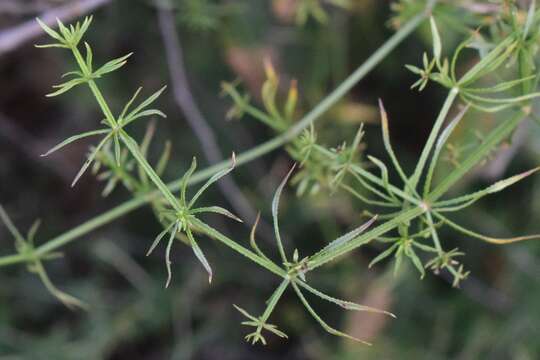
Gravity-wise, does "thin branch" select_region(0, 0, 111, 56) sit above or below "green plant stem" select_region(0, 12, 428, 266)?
above

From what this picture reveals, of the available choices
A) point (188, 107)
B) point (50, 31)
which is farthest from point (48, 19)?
point (50, 31)

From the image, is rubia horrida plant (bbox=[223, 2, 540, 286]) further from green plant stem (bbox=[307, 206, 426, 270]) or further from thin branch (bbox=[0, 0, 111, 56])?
thin branch (bbox=[0, 0, 111, 56])

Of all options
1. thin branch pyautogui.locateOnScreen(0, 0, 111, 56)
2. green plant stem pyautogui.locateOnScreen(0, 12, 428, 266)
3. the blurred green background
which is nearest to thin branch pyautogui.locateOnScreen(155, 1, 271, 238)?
the blurred green background

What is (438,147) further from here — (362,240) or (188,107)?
(188,107)

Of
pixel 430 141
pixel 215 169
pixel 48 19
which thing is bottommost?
pixel 430 141

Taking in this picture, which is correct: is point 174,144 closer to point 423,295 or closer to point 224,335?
point 224,335

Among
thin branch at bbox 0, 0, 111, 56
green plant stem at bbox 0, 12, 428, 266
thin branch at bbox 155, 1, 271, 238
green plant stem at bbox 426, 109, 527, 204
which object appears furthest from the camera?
thin branch at bbox 155, 1, 271, 238

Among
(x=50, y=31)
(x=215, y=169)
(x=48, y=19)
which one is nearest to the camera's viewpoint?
(x=50, y=31)

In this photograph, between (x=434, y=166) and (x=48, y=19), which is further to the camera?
(x=48, y=19)

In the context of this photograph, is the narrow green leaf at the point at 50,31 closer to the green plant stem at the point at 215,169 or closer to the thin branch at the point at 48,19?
the green plant stem at the point at 215,169

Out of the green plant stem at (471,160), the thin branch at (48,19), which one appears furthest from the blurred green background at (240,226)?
the green plant stem at (471,160)
